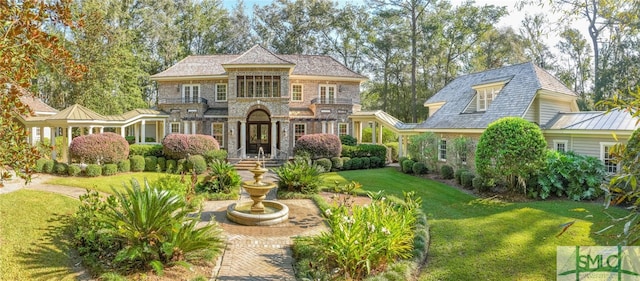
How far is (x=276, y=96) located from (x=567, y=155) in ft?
57.8

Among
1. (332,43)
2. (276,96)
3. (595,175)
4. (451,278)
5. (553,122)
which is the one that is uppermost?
(332,43)

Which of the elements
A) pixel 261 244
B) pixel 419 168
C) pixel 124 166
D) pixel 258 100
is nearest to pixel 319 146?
pixel 419 168

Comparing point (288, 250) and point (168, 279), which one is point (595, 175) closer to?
point (288, 250)

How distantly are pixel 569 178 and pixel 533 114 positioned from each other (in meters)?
4.81

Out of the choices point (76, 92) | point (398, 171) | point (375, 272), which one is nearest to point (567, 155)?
point (398, 171)

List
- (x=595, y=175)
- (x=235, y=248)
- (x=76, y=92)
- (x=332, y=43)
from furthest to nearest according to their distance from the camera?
(x=332, y=43), (x=76, y=92), (x=595, y=175), (x=235, y=248)

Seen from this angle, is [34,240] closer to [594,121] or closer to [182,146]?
[182,146]

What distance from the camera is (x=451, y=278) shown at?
6652 mm

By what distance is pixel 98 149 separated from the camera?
1752 cm

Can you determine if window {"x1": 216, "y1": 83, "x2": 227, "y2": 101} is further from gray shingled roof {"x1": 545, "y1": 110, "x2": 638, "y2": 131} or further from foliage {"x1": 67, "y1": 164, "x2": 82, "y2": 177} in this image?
gray shingled roof {"x1": 545, "y1": 110, "x2": 638, "y2": 131}

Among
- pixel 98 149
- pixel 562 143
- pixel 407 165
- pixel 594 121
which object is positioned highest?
pixel 594 121

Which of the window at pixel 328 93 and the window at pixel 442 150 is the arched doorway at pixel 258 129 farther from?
the window at pixel 442 150

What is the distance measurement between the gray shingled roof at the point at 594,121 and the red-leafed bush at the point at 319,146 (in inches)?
446

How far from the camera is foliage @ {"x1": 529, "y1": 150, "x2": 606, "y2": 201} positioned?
12.6 metres
